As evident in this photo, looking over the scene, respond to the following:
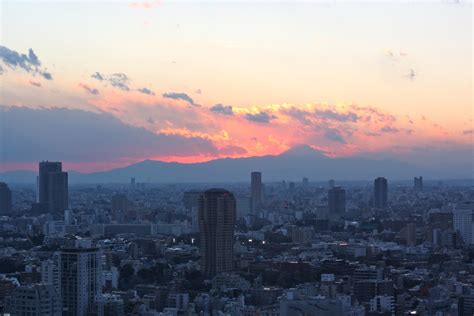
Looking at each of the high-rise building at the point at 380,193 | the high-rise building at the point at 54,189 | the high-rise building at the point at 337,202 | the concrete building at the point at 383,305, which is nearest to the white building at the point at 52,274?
the concrete building at the point at 383,305

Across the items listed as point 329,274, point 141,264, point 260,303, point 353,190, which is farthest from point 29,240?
point 353,190

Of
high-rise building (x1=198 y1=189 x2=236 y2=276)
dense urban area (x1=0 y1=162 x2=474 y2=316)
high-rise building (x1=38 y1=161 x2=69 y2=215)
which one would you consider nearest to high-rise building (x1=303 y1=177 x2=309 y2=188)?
dense urban area (x1=0 y1=162 x2=474 y2=316)

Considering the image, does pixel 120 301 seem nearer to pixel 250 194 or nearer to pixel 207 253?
pixel 207 253

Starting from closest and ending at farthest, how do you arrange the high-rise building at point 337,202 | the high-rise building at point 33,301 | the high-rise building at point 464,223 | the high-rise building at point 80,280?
the high-rise building at point 33,301 → the high-rise building at point 80,280 → the high-rise building at point 464,223 → the high-rise building at point 337,202

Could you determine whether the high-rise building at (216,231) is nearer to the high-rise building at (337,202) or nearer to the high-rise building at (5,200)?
the high-rise building at (5,200)

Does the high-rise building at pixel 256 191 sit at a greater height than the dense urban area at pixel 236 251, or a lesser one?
greater

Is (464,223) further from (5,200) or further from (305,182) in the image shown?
(305,182)

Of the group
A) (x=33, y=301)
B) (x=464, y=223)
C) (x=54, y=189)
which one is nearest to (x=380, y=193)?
(x=464, y=223)

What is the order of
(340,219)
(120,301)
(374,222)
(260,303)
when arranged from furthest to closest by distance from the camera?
(340,219) < (374,222) < (260,303) < (120,301)
